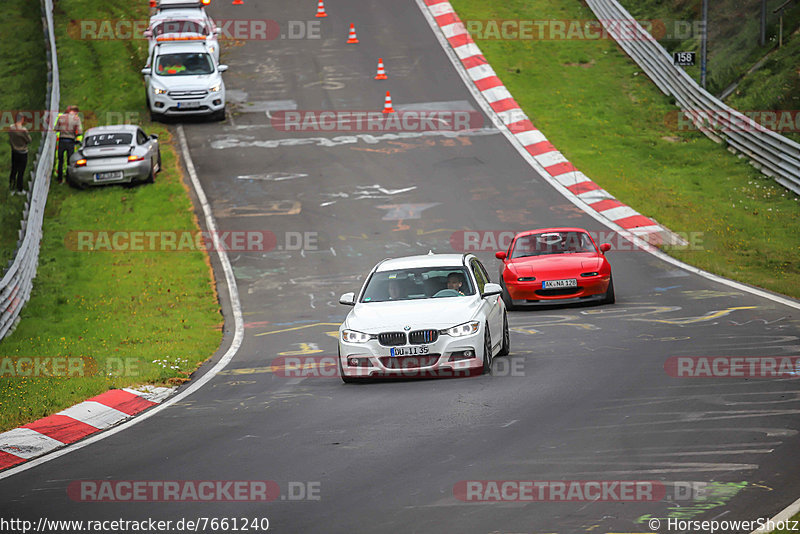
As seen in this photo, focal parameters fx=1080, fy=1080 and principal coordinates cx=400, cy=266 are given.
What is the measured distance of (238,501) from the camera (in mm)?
8453

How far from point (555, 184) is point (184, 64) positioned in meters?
12.3

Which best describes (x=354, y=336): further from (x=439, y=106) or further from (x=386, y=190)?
(x=439, y=106)

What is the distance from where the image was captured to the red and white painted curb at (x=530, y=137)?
1014 inches

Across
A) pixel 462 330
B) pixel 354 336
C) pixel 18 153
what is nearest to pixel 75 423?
pixel 354 336

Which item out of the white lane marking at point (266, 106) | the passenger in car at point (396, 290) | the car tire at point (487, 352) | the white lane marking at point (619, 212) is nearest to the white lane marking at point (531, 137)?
the white lane marking at point (619, 212)

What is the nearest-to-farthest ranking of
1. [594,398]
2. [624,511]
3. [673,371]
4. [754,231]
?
[624,511] → [594,398] → [673,371] → [754,231]

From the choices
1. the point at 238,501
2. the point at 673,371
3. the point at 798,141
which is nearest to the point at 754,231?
the point at 798,141

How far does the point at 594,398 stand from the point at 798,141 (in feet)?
65.8

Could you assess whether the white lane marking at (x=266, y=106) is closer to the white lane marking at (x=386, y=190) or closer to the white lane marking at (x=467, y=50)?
the white lane marking at (x=386, y=190)

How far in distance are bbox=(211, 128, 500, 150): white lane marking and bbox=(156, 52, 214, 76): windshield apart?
2292mm

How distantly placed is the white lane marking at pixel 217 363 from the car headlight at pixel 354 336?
7.19 feet

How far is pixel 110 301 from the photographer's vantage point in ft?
68.5

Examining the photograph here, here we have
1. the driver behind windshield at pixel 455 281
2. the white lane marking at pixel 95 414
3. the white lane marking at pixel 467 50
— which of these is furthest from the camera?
the white lane marking at pixel 467 50

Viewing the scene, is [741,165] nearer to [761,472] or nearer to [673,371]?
[673,371]
